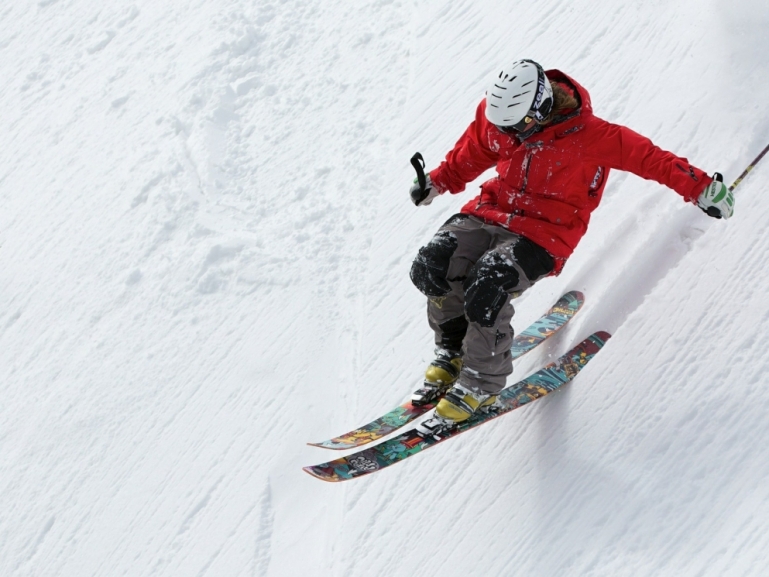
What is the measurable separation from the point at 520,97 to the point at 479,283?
89 cm

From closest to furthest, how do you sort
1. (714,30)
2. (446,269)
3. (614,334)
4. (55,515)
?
(446,269) < (614,334) < (714,30) < (55,515)

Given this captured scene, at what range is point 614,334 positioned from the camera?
4676mm

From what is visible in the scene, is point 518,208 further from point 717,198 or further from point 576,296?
point 576,296

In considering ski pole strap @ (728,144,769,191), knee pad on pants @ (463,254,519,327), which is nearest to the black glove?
ski pole strap @ (728,144,769,191)

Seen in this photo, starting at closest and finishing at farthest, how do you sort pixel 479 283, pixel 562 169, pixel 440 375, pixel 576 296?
pixel 479 283
pixel 562 169
pixel 440 375
pixel 576 296

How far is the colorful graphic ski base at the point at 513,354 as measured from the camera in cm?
437

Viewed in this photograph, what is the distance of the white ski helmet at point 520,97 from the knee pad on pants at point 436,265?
0.64 metres

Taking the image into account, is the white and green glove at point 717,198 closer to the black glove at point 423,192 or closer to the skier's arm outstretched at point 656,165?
the skier's arm outstretched at point 656,165

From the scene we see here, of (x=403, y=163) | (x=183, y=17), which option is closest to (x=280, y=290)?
(x=403, y=163)

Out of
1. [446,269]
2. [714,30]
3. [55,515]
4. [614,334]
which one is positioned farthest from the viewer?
[55,515]

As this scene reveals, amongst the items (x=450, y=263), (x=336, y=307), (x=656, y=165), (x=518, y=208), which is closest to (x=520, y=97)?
(x=518, y=208)

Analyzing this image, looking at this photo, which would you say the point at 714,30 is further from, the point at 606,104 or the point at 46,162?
the point at 46,162

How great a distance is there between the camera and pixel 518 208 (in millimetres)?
4227

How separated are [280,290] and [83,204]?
11.2 feet
